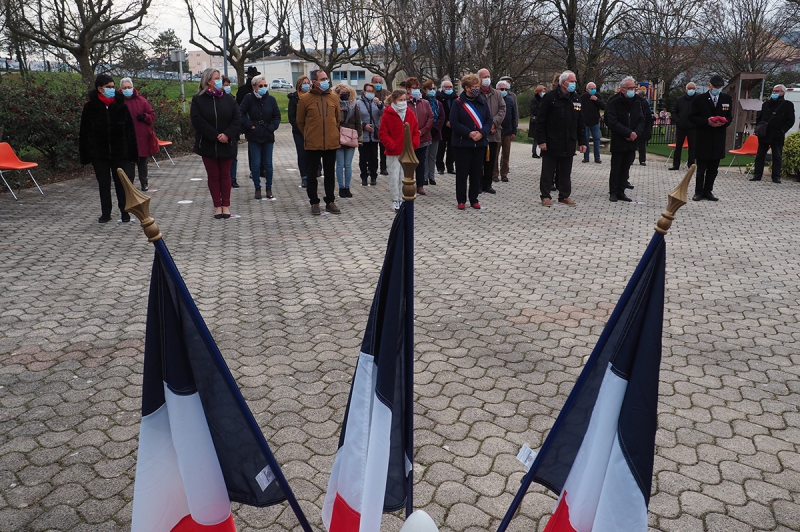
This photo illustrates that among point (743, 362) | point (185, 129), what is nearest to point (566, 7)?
point (185, 129)

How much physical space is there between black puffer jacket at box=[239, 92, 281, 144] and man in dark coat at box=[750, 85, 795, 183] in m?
10.3

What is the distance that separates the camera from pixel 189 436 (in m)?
2.32

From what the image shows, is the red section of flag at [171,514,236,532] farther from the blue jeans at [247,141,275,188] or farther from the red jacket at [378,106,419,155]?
the blue jeans at [247,141,275,188]

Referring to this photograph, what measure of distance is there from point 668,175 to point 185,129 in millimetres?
15367

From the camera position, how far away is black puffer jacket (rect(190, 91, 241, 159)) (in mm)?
9422

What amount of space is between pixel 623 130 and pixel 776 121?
191 inches

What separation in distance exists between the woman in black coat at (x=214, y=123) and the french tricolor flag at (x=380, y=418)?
7.67m

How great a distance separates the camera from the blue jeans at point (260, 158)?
1163 centimetres

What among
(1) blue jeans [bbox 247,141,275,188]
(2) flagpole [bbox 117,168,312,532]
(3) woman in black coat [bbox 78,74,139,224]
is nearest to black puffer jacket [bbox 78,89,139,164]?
(3) woman in black coat [bbox 78,74,139,224]

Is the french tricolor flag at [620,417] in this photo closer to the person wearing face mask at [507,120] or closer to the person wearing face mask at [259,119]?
the person wearing face mask at [259,119]

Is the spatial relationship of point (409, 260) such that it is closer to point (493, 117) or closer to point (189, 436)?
point (189, 436)

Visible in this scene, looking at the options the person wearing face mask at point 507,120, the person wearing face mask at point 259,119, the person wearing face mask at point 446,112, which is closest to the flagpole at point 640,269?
the person wearing face mask at point 259,119

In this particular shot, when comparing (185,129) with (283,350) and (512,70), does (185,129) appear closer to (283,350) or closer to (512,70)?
(512,70)

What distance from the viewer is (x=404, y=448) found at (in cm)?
258
